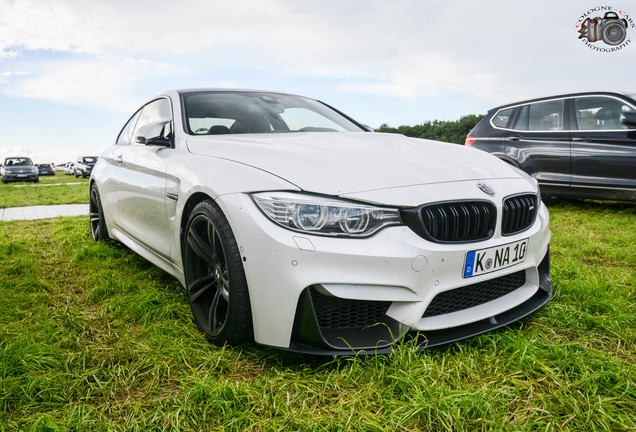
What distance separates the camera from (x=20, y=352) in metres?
2.10

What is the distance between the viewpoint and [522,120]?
6715 millimetres

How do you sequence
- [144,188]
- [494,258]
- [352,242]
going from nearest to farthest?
1. [352,242]
2. [494,258]
3. [144,188]

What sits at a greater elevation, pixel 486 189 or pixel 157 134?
pixel 157 134

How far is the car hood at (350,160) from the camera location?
1.93 metres

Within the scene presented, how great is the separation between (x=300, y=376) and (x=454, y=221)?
892mm

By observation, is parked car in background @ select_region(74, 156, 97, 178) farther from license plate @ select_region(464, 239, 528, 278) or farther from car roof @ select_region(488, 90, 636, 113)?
license plate @ select_region(464, 239, 528, 278)

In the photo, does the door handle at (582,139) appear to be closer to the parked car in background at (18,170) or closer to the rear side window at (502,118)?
the rear side window at (502,118)

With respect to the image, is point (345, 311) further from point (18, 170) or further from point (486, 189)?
point (18, 170)

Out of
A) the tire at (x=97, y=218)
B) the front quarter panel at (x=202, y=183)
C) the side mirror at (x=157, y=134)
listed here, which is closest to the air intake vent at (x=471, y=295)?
the front quarter panel at (x=202, y=183)

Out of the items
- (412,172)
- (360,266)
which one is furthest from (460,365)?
(412,172)

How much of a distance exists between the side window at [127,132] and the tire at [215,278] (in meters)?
2.07

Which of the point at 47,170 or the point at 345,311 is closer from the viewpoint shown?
the point at 345,311

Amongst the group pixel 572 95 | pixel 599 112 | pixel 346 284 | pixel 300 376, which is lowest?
pixel 300 376

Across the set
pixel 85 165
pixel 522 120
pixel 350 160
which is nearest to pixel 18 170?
pixel 85 165
